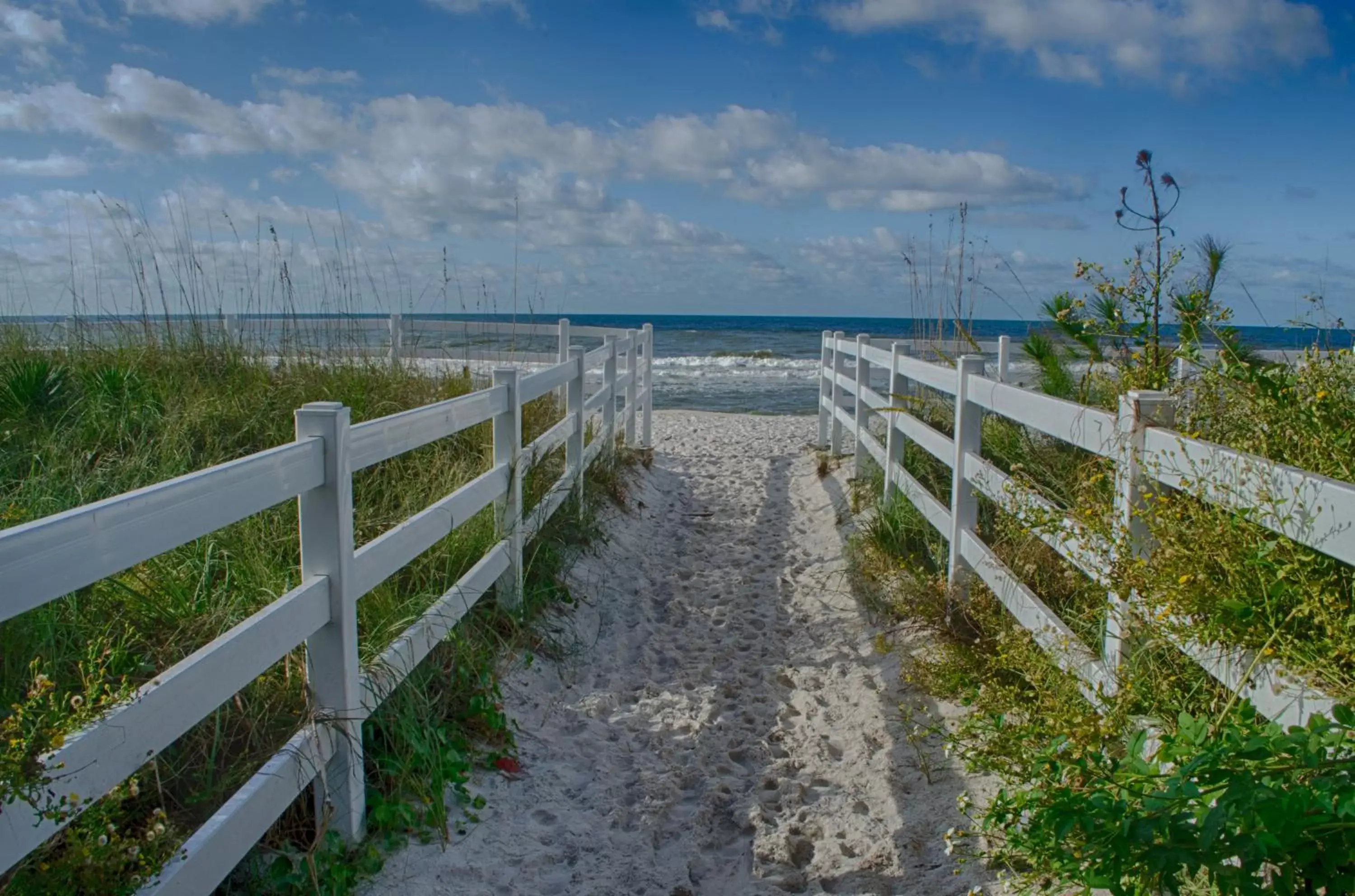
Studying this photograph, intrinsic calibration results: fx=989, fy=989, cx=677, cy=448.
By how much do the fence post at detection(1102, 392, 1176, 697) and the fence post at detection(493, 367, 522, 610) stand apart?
9.48 feet

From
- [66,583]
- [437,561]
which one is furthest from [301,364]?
[66,583]

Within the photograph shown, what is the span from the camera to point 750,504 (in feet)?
30.9

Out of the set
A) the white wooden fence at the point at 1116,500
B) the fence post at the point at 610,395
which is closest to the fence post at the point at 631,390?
the fence post at the point at 610,395

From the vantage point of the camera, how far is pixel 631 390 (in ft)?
36.2

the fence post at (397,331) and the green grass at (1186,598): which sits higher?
the fence post at (397,331)

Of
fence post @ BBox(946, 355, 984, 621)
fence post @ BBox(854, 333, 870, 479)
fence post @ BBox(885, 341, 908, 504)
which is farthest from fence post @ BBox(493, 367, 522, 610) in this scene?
fence post @ BBox(854, 333, 870, 479)

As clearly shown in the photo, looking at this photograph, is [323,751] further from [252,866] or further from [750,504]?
[750,504]

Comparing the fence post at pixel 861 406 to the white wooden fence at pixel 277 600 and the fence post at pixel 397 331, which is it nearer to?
the fence post at pixel 397 331

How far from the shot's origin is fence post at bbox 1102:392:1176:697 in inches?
124

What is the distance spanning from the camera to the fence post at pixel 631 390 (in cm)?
1093

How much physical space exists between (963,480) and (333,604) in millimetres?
3468

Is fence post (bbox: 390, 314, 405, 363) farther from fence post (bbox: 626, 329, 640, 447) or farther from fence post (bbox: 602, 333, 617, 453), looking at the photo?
fence post (bbox: 626, 329, 640, 447)

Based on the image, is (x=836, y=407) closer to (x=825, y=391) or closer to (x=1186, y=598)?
(x=825, y=391)

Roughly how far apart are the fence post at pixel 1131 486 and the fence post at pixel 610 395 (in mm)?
5792
